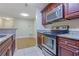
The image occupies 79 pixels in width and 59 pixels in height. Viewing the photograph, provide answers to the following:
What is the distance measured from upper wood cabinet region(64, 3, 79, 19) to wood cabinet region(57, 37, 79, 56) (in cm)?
37

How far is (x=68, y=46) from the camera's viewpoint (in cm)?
131

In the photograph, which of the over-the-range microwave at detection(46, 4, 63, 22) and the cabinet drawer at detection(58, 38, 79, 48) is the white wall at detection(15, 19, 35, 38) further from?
the cabinet drawer at detection(58, 38, 79, 48)

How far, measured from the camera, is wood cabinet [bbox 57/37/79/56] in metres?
1.15

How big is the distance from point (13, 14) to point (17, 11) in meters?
0.12

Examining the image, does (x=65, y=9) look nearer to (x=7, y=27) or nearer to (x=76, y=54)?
(x=76, y=54)

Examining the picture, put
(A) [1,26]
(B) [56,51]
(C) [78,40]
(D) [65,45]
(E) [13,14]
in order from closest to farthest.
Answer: (C) [78,40] < (D) [65,45] < (B) [56,51] < (E) [13,14] < (A) [1,26]

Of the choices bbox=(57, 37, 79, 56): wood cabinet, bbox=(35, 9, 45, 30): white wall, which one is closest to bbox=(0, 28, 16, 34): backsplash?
bbox=(35, 9, 45, 30): white wall

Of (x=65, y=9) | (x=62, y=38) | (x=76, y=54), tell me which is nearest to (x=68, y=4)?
(x=65, y=9)

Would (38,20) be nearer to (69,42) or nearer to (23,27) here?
(23,27)

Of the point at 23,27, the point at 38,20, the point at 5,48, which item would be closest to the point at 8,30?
→ the point at 23,27

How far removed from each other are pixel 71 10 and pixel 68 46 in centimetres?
58

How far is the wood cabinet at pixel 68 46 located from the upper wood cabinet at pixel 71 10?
370 millimetres

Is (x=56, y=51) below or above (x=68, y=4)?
below

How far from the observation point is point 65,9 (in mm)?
1787
